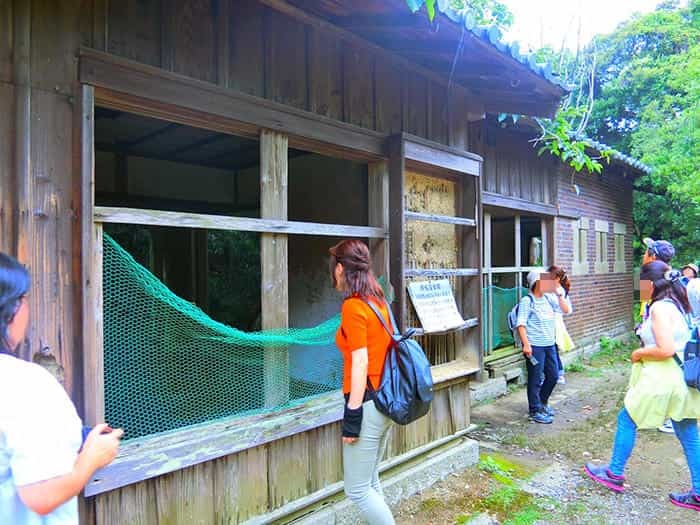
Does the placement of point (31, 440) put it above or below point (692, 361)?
above

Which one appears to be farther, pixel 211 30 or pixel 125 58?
pixel 211 30

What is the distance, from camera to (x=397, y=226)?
3518mm

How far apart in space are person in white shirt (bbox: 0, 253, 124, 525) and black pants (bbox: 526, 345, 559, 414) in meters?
5.16

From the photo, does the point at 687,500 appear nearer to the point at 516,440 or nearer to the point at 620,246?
the point at 516,440

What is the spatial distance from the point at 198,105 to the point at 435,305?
91.0 inches

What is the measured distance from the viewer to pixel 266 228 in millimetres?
2832

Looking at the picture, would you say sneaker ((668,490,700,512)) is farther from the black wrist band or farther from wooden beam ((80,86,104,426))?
wooden beam ((80,86,104,426))

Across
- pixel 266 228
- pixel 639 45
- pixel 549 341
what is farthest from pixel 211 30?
pixel 639 45

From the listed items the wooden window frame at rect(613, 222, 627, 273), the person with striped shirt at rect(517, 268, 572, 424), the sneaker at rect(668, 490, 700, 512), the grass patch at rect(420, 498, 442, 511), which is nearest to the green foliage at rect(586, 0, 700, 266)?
the wooden window frame at rect(613, 222, 627, 273)

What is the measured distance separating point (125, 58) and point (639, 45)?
19063 millimetres

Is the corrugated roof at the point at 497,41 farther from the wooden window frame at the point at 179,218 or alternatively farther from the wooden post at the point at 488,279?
the wooden post at the point at 488,279

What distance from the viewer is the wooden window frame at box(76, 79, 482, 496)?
2113 millimetres

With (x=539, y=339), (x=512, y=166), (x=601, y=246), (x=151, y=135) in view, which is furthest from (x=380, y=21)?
(x=601, y=246)

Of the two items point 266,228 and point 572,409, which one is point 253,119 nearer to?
point 266,228
